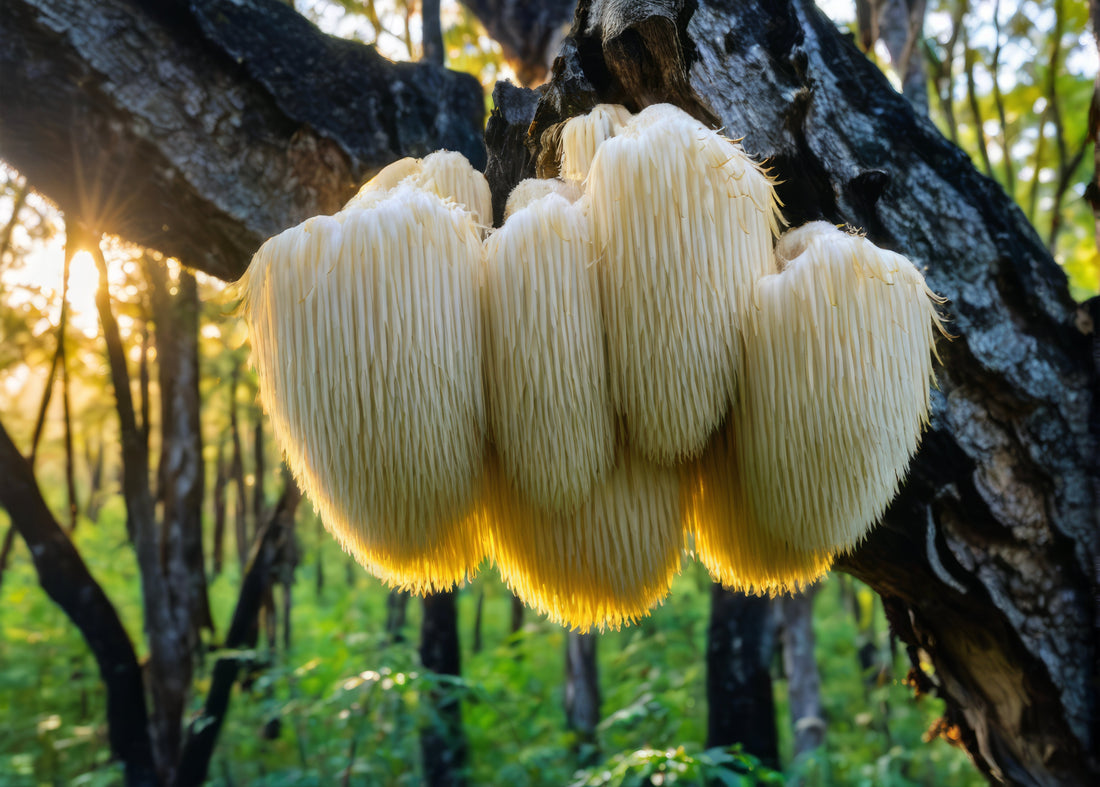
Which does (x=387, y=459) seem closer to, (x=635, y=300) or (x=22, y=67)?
(x=635, y=300)

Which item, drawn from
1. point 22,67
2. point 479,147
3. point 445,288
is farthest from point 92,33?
point 445,288

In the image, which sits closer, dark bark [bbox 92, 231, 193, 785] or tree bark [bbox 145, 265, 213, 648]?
dark bark [bbox 92, 231, 193, 785]

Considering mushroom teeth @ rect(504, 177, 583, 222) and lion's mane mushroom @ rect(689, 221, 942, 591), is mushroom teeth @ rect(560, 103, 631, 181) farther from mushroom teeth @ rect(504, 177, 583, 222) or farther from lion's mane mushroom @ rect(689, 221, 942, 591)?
lion's mane mushroom @ rect(689, 221, 942, 591)

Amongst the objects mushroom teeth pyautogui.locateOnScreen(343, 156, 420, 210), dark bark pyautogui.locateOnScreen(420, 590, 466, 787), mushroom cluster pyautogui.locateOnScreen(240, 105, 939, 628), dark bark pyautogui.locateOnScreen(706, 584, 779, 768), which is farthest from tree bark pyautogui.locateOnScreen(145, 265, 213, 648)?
mushroom cluster pyautogui.locateOnScreen(240, 105, 939, 628)

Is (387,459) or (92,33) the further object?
(92,33)

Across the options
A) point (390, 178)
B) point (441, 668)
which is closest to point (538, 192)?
point (390, 178)

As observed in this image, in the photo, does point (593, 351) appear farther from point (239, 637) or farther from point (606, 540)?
point (239, 637)
